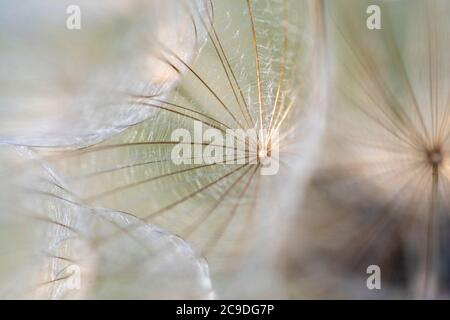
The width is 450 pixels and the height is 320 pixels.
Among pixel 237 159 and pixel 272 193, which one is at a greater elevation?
pixel 237 159

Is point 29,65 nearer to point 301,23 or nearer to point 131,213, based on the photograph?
point 131,213

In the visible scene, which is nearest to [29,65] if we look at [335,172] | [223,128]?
[223,128]

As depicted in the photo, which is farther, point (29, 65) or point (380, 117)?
point (29, 65)

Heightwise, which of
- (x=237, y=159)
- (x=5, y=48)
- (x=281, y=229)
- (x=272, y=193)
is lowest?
(x=281, y=229)

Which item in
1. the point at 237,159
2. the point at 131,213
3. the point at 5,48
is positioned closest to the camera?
the point at 237,159

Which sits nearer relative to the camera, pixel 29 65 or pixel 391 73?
pixel 391 73

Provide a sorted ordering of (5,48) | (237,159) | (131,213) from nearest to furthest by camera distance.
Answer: (237,159) < (131,213) < (5,48)

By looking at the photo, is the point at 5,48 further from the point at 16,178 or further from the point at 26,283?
the point at 26,283

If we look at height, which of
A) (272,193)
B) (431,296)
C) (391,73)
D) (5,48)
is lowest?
(431,296)

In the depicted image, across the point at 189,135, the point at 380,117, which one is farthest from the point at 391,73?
the point at 189,135
